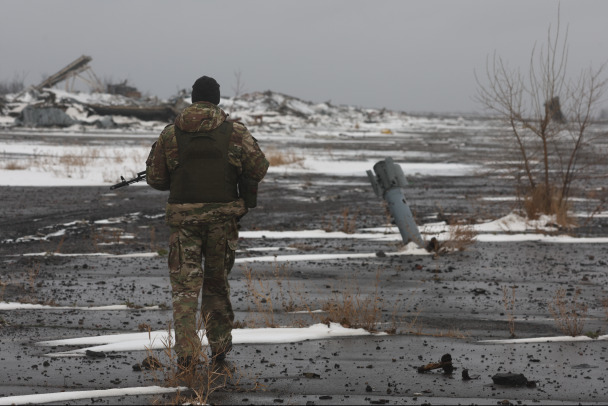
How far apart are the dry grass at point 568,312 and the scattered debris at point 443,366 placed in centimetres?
146

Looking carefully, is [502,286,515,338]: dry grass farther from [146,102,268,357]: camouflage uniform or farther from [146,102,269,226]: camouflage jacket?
[146,102,269,226]: camouflage jacket

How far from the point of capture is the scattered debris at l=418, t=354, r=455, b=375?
5.35 m

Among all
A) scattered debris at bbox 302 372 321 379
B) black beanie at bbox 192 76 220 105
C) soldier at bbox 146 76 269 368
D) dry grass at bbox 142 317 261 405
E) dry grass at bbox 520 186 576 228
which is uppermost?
black beanie at bbox 192 76 220 105

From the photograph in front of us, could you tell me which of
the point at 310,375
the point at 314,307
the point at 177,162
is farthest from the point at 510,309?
the point at 177,162

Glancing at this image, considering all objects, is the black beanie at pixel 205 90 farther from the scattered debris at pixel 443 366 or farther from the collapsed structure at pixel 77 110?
the collapsed structure at pixel 77 110

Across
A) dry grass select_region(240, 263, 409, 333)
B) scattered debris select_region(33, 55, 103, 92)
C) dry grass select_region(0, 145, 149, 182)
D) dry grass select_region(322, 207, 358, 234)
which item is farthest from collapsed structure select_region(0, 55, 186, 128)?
dry grass select_region(240, 263, 409, 333)

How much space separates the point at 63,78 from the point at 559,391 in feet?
236

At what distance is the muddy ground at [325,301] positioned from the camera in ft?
16.6

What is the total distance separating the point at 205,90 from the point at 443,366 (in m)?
2.51

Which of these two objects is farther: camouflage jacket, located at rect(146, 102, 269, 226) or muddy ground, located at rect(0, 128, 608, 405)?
camouflage jacket, located at rect(146, 102, 269, 226)

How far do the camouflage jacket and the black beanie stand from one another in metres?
0.05

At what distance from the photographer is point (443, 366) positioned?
5.36 meters

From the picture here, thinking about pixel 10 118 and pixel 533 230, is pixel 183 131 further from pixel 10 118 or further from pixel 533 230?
pixel 10 118

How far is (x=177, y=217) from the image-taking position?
5352 mm
